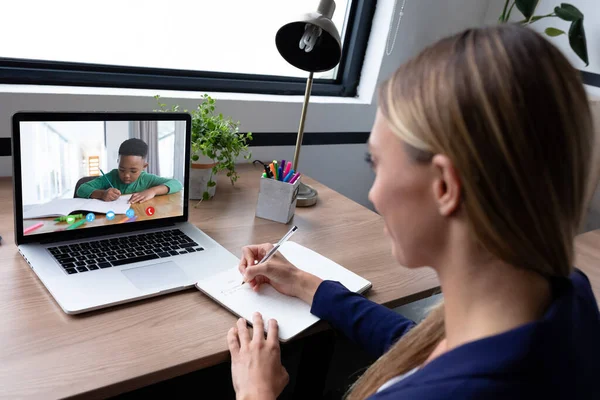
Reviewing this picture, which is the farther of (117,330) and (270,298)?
(270,298)

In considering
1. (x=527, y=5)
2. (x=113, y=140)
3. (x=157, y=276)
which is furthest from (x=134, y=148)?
(x=527, y=5)

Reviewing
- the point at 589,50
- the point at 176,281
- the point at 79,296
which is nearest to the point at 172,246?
the point at 176,281

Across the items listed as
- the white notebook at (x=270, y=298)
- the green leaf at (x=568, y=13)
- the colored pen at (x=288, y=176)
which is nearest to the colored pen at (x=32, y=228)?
the white notebook at (x=270, y=298)

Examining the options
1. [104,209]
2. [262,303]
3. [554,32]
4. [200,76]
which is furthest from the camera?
[554,32]

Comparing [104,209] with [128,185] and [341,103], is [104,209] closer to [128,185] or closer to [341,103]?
[128,185]

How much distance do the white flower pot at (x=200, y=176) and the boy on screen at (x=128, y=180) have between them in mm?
241

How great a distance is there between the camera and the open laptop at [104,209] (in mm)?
894

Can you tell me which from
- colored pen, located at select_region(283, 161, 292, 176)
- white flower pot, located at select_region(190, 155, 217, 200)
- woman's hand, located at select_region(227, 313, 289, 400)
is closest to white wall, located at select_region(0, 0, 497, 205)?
white flower pot, located at select_region(190, 155, 217, 200)

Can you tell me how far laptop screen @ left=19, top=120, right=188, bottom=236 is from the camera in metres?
0.93

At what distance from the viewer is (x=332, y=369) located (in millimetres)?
1713

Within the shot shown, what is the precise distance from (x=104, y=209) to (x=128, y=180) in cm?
7

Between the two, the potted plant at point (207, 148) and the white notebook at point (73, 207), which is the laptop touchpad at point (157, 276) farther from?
the potted plant at point (207, 148)

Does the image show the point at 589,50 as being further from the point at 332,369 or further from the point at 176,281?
the point at 176,281

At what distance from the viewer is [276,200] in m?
1.26
